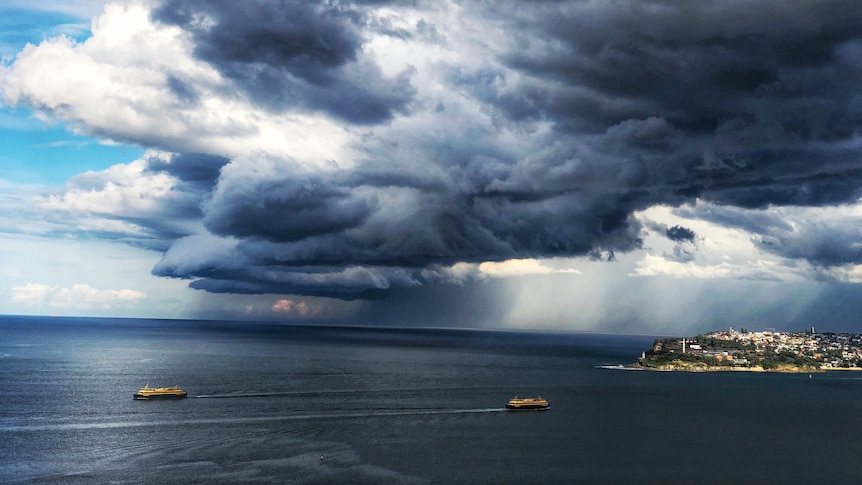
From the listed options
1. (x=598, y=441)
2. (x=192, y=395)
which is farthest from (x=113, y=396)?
(x=598, y=441)

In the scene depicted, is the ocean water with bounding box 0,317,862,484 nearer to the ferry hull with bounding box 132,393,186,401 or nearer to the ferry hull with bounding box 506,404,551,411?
the ferry hull with bounding box 506,404,551,411

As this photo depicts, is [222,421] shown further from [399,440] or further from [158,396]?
[158,396]

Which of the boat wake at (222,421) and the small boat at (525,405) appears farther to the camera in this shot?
the small boat at (525,405)

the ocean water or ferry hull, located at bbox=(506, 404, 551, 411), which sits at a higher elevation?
ferry hull, located at bbox=(506, 404, 551, 411)

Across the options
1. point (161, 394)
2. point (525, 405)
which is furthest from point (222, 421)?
point (525, 405)

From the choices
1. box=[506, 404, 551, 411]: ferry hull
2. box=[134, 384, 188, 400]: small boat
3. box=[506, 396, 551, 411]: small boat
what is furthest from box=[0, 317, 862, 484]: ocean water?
box=[134, 384, 188, 400]: small boat

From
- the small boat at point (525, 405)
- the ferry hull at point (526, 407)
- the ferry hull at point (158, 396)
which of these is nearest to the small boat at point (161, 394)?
the ferry hull at point (158, 396)

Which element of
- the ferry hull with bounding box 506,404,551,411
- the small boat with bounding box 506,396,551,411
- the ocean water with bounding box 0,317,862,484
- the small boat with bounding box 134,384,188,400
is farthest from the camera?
the small boat with bounding box 134,384,188,400

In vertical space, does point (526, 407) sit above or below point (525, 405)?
below

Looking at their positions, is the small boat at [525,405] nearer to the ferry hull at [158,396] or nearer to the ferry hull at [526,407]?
the ferry hull at [526,407]

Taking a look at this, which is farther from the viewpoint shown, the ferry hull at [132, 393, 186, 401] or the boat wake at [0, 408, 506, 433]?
the ferry hull at [132, 393, 186, 401]

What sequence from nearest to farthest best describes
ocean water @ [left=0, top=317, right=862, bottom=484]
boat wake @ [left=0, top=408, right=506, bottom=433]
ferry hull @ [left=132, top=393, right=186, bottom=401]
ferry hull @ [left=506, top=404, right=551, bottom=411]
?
ocean water @ [left=0, top=317, right=862, bottom=484], boat wake @ [left=0, top=408, right=506, bottom=433], ferry hull @ [left=506, top=404, right=551, bottom=411], ferry hull @ [left=132, top=393, right=186, bottom=401]
